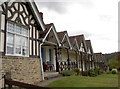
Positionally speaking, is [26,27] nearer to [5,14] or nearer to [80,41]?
[5,14]

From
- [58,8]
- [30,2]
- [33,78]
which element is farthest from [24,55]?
[58,8]

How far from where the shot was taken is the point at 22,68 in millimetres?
11586

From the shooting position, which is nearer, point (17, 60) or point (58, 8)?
point (17, 60)

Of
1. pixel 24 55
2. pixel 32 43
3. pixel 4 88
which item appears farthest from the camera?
pixel 32 43

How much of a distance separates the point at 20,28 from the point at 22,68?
289 centimetres

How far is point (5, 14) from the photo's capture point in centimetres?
→ 1055

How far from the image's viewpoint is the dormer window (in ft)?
35.8

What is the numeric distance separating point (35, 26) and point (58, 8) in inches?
103

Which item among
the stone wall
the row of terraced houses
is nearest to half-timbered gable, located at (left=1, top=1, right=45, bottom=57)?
the row of terraced houses

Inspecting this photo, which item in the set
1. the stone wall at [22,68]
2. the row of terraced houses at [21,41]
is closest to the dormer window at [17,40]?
the row of terraced houses at [21,41]

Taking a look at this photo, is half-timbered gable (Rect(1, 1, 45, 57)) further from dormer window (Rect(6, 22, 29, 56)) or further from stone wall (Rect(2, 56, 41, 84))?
stone wall (Rect(2, 56, 41, 84))

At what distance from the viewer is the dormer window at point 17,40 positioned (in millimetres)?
10912

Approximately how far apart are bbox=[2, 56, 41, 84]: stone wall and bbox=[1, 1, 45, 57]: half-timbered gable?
0.46 metres

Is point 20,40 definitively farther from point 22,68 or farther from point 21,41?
point 22,68
